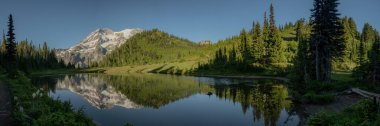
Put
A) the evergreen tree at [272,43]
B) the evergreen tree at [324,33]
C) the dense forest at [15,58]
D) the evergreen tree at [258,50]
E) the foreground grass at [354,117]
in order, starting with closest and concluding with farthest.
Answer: the foreground grass at [354,117]
the evergreen tree at [324,33]
the dense forest at [15,58]
the evergreen tree at [272,43]
the evergreen tree at [258,50]

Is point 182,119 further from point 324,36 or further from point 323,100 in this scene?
point 324,36

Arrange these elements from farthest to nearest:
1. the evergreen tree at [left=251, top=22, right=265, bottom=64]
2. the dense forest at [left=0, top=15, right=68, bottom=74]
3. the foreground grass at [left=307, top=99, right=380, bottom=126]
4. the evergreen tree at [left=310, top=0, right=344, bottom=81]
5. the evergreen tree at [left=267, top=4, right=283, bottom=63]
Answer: the evergreen tree at [left=251, top=22, right=265, bottom=64], the evergreen tree at [left=267, top=4, right=283, bottom=63], the dense forest at [left=0, top=15, right=68, bottom=74], the evergreen tree at [left=310, top=0, right=344, bottom=81], the foreground grass at [left=307, top=99, right=380, bottom=126]

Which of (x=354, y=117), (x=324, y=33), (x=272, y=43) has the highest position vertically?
(x=272, y=43)

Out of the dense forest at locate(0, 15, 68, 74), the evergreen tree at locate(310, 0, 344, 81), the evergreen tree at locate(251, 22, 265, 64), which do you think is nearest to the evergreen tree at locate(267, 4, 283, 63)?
the evergreen tree at locate(251, 22, 265, 64)

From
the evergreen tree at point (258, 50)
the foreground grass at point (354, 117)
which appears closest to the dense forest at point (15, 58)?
the evergreen tree at point (258, 50)

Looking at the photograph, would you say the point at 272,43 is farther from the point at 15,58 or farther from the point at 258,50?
the point at 15,58

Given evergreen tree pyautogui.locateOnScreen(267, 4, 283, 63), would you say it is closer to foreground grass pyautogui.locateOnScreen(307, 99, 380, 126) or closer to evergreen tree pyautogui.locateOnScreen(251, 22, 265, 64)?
evergreen tree pyautogui.locateOnScreen(251, 22, 265, 64)

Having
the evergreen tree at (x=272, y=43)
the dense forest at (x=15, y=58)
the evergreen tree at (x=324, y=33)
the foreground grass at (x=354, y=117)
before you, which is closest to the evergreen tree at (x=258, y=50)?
→ the evergreen tree at (x=272, y=43)

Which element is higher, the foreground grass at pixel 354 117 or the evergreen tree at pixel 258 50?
the evergreen tree at pixel 258 50

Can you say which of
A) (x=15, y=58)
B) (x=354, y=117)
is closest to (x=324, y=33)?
(x=354, y=117)

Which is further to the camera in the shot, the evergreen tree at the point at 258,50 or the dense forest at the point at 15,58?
the evergreen tree at the point at 258,50

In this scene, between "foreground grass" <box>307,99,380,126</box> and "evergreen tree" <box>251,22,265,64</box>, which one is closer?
"foreground grass" <box>307,99,380,126</box>

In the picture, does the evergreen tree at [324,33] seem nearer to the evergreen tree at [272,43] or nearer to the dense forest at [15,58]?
the evergreen tree at [272,43]

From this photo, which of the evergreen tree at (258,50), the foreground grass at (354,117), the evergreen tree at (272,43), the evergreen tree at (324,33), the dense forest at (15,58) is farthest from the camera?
the evergreen tree at (258,50)
